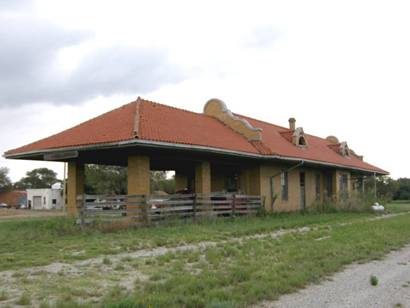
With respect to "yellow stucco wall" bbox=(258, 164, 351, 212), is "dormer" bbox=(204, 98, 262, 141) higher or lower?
higher

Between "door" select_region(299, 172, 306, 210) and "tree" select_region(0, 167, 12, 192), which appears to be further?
"tree" select_region(0, 167, 12, 192)

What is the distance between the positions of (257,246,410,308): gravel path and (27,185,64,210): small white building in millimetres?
60658

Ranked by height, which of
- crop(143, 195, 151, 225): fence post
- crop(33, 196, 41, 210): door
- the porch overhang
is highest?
the porch overhang

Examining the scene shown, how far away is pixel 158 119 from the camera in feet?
60.0

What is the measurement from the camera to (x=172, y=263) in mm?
8273

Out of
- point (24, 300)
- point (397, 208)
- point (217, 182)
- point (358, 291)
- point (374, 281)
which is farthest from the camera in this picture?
point (397, 208)

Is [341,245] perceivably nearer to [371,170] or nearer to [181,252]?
[181,252]

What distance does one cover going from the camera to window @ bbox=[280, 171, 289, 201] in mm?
23781

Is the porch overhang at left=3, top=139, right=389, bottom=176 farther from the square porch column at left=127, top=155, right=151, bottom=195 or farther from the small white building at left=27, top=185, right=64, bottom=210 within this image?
the small white building at left=27, top=185, right=64, bottom=210

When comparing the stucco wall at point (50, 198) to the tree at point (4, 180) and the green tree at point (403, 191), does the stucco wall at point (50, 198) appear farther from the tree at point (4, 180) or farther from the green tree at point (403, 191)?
the green tree at point (403, 191)

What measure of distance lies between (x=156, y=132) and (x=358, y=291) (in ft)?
35.3

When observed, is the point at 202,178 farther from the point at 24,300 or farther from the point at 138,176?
the point at 24,300

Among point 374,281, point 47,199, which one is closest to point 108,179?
point 47,199

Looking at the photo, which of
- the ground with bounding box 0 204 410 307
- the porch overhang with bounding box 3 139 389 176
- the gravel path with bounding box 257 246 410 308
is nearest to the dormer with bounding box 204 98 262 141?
the porch overhang with bounding box 3 139 389 176
